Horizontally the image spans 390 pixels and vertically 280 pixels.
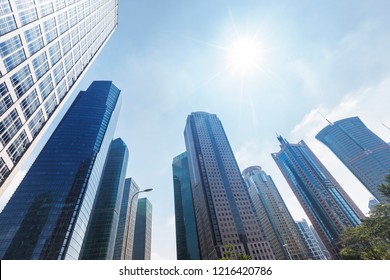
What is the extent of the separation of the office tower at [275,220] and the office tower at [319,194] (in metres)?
17.7

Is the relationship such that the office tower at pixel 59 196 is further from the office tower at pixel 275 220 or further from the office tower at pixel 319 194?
the office tower at pixel 319 194

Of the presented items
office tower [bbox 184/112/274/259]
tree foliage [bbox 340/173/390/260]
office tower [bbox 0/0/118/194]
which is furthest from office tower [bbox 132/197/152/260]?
tree foliage [bbox 340/173/390/260]

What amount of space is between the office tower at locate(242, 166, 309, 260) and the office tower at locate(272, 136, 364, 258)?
58.0ft

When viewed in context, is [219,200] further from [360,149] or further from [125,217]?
[360,149]

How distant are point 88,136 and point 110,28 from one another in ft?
175

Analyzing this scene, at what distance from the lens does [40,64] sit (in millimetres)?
48438

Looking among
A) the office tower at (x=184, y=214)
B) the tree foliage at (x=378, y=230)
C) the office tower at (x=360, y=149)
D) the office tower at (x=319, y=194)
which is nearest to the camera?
the tree foliage at (x=378, y=230)

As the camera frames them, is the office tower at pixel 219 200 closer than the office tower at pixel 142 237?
Yes

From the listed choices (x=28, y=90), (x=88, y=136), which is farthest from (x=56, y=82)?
(x=88, y=136)

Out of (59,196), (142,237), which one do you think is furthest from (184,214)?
(59,196)

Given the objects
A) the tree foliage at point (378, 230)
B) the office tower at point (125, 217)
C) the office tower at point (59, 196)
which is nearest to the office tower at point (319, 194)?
the tree foliage at point (378, 230)

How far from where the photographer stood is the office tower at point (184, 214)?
131500mm

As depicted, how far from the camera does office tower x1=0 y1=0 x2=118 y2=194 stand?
38.9m
